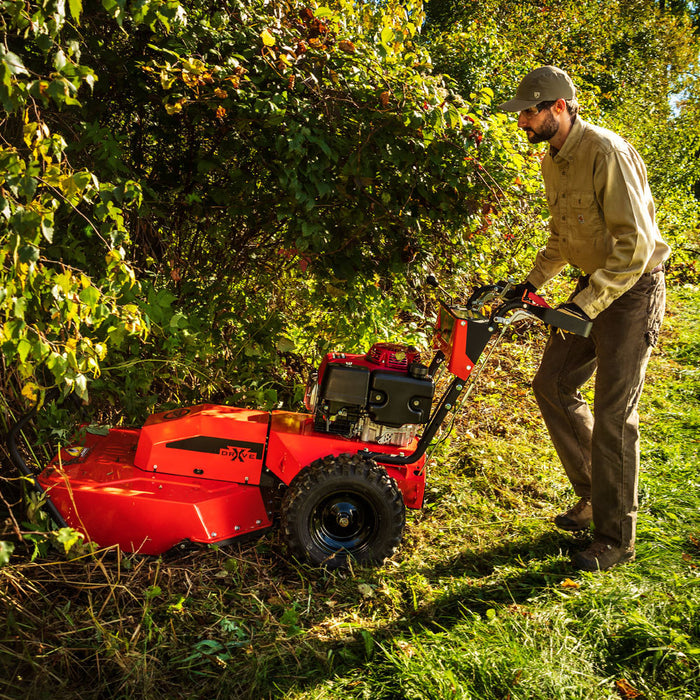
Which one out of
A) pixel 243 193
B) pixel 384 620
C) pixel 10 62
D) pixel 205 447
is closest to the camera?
pixel 10 62

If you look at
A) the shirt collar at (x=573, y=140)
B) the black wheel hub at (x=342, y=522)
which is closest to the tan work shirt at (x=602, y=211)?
the shirt collar at (x=573, y=140)

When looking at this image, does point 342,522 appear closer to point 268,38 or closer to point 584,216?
point 584,216

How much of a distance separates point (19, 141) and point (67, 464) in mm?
1342

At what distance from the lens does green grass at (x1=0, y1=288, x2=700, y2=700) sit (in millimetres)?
2168

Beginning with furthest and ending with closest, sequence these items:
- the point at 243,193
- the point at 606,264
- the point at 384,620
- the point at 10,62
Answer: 1. the point at 243,193
2. the point at 606,264
3. the point at 384,620
4. the point at 10,62

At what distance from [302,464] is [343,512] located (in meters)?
0.28

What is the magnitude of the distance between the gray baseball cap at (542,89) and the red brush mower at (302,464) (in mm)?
815

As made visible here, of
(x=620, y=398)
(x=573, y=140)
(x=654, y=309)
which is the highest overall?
(x=573, y=140)

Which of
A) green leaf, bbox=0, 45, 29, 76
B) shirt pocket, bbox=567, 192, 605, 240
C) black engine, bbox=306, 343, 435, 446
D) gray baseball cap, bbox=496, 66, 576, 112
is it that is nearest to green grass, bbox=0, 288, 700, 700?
black engine, bbox=306, 343, 435, 446

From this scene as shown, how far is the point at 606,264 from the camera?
2.68 m

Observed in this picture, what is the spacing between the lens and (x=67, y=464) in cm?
284

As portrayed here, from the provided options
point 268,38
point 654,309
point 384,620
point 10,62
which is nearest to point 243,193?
point 268,38

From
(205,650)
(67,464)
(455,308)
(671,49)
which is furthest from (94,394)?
(671,49)

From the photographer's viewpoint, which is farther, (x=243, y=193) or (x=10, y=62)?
(x=243, y=193)
